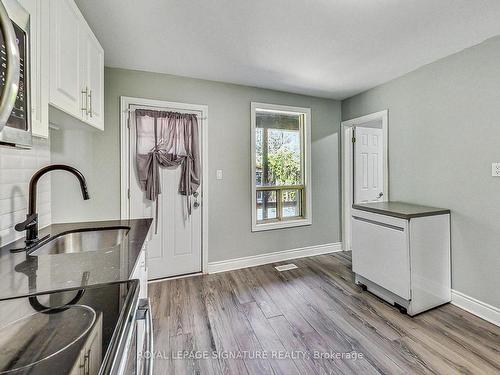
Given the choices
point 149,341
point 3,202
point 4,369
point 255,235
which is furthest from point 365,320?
point 3,202

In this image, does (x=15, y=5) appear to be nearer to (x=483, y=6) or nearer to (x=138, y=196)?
(x=138, y=196)

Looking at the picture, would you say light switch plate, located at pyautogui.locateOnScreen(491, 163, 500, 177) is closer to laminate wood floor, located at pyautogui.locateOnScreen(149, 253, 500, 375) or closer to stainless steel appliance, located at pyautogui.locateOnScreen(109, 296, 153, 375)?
laminate wood floor, located at pyautogui.locateOnScreen(149, 253, 500, 375)

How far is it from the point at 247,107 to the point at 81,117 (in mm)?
1966

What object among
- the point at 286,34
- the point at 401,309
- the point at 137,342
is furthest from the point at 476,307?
the point at 286,34

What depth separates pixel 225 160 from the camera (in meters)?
2.98

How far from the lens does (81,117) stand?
4.99ft

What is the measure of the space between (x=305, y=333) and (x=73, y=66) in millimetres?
2423

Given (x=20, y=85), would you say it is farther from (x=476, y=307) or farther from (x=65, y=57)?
(x=476, y=307)

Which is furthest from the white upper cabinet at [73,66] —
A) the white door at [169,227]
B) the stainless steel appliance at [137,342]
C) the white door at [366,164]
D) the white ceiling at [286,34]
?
the white door at [366,164]

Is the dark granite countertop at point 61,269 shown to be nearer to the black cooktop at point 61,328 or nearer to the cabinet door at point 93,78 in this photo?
the black cooktop at point 61,328

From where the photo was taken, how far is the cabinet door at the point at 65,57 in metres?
1.21

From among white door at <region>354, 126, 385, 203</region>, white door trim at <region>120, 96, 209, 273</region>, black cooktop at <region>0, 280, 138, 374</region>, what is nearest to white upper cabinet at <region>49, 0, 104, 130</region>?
white door trim at <region>120, 96, 209, 273</region>

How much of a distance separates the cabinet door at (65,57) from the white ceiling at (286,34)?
0.35 metres

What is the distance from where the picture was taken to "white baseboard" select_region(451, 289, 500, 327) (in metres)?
1.96
